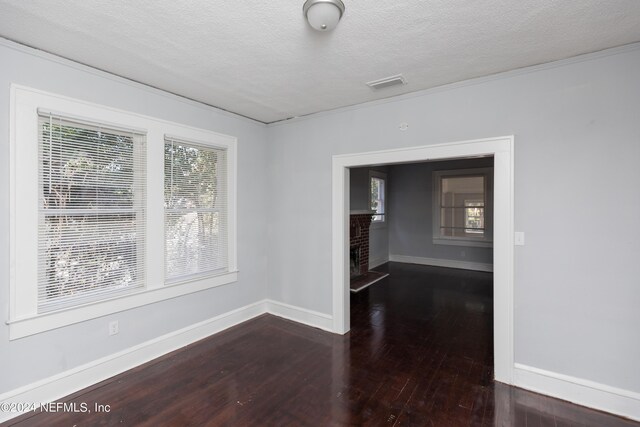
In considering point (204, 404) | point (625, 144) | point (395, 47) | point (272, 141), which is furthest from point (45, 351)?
point (625, 144)

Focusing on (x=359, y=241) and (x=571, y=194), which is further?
(x=359, y=241)

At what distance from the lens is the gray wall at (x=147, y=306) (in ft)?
7.15

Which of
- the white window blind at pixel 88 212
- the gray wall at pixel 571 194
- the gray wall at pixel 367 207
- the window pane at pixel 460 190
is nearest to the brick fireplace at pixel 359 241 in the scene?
the gray wall at pixel 367 207

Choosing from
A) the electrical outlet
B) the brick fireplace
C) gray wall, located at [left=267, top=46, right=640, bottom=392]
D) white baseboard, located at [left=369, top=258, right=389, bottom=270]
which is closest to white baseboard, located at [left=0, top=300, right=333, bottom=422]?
the electrical outlet

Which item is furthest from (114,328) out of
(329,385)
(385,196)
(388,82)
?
(385,196)

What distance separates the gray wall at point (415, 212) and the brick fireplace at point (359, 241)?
4.67ft

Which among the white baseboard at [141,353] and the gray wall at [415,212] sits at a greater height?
the gray wall at [415,212]

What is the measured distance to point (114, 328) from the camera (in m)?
2.74

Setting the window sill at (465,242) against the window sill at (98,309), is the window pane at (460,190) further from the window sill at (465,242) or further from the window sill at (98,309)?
the window sill at (98,309)

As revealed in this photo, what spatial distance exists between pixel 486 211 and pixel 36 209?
758 cm

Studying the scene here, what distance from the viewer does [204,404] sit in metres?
2.35

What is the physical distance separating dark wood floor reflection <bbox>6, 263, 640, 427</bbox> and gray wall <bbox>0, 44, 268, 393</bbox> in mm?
316

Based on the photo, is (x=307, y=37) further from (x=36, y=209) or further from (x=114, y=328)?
(x=114, y=328)

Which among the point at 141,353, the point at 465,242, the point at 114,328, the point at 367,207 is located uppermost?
the point at 367,207
